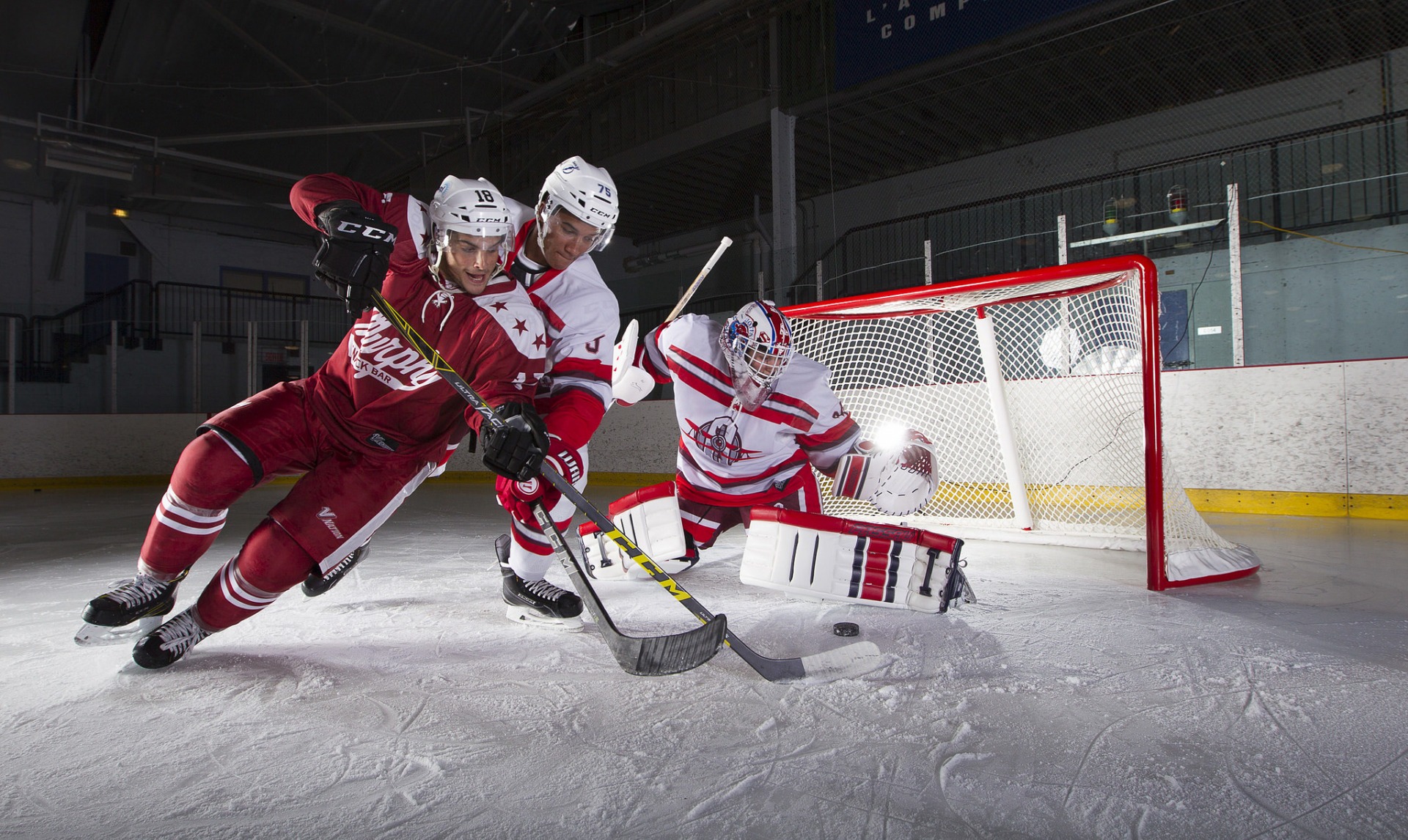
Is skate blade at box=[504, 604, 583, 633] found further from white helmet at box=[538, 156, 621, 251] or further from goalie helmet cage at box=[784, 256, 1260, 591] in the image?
goalie helmet cage at box=[784, 256, 1260, 591]

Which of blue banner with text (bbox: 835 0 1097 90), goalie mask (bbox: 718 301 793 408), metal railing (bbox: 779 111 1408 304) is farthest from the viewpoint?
blue banner with text (bbox: 835 0 1097 90)

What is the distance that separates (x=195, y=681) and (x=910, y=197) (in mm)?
9392

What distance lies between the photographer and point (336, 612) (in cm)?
209

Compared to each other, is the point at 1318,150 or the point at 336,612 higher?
the point at 1318,150

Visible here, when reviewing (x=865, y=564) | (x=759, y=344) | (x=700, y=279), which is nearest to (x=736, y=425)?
(x=759, y=344)

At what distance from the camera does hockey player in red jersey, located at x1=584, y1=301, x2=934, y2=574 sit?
245 cm

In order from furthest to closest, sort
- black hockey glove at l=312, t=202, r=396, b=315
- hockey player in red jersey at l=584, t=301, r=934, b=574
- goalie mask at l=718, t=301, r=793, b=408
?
hockey player in red jersey at l=584, t=301, r=934, b=574 → goalie mask at l=718, t=301, r=793, b=408 → black hockey glove at l=312, t=202, r=396, b=315

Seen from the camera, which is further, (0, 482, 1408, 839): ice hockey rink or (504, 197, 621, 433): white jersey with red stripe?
(504, 197, 621, 433): white jersey with red stripe

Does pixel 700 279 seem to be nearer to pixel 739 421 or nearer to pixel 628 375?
pixel 628 375

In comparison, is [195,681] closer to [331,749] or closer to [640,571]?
[331,749]

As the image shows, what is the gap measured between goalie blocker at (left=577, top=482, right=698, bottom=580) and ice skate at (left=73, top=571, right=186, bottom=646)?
1.15m

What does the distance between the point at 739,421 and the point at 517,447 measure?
1119 millimetres

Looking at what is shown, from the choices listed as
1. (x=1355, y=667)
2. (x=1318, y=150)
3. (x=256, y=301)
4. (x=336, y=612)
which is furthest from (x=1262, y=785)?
(x=256, y=301)

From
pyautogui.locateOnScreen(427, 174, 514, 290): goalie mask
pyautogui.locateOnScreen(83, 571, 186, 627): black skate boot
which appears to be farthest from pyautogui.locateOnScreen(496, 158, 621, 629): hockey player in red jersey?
pyautogui.locateOnScreen(83, 571, 186, 627): black skate boot
